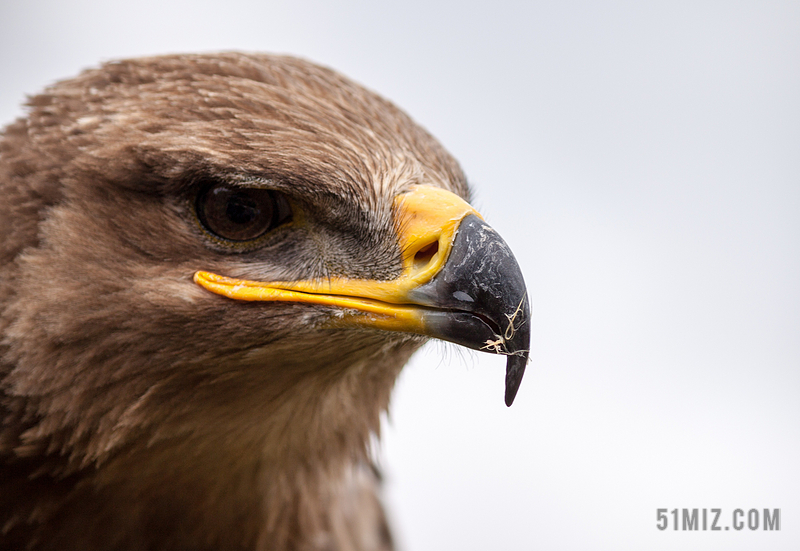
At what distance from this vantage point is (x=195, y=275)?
8.56 ft

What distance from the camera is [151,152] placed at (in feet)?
8.48

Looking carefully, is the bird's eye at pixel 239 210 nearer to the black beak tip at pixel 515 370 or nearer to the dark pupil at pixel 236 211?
the dark pupil at pixel 236 211

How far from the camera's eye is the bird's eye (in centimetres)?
259

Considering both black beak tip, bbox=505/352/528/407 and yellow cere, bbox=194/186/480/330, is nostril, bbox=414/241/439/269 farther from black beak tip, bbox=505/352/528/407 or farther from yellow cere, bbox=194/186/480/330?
black beak tip, bbox=505/352/528/407

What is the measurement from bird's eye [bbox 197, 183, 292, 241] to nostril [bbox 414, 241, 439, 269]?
0.49 m

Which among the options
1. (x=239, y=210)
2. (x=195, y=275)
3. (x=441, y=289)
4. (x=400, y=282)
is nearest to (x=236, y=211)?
(x=239, y=210)

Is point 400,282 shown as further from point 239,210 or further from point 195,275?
point 195,275

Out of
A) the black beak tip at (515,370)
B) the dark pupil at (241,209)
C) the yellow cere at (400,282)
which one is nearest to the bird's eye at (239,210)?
the dark pupil at (241,209)

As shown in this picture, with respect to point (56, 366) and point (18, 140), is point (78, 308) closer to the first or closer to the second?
point (56, 366)

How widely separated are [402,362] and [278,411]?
0.53m

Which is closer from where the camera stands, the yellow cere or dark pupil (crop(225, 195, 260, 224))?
the yellow cere

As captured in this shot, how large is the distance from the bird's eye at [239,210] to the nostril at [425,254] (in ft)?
1.60

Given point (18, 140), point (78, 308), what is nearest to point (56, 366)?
point (78, 308)

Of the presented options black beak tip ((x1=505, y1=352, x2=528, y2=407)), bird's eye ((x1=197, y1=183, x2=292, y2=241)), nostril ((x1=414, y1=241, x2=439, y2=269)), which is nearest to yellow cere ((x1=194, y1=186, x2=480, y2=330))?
nostril ((x1=414, y1=241, x2=439, y2=269))
